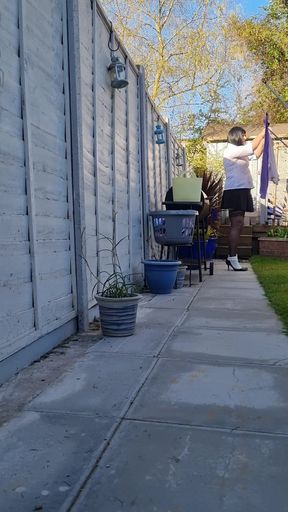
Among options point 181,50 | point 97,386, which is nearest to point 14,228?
point 97,386

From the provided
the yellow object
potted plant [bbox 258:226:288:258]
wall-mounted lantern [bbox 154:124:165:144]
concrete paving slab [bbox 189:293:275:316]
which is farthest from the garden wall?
potted plant [bbox 258:226:288:258]

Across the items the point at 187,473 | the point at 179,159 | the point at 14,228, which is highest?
the point at 179,159

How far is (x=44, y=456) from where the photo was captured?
5.53 feet

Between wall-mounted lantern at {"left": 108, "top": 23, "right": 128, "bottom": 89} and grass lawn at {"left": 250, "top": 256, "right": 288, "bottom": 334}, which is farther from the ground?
wall-mounted lantern at {"left": 108, "top": 23, "right": 128, "bottom": 89}

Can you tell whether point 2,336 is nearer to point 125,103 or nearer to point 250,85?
point 125,103

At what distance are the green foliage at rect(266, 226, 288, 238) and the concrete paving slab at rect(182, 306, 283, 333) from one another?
5662mm

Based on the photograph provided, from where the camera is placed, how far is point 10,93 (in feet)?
7.98

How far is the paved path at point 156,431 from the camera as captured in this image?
146 cm

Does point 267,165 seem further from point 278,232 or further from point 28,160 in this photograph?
point 28,160

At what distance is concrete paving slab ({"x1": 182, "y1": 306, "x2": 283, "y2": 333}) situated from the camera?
3.60m

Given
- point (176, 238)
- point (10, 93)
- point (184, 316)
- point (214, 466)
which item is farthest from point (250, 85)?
point (214, 466)

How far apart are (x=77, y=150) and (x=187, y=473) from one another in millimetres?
2361

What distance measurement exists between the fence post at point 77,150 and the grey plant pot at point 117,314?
181 millimetres

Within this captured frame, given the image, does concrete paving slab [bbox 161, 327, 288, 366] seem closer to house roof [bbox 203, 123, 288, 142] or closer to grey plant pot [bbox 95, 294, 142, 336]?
grey plant pot [bbox 95, 294, 142, 336]
